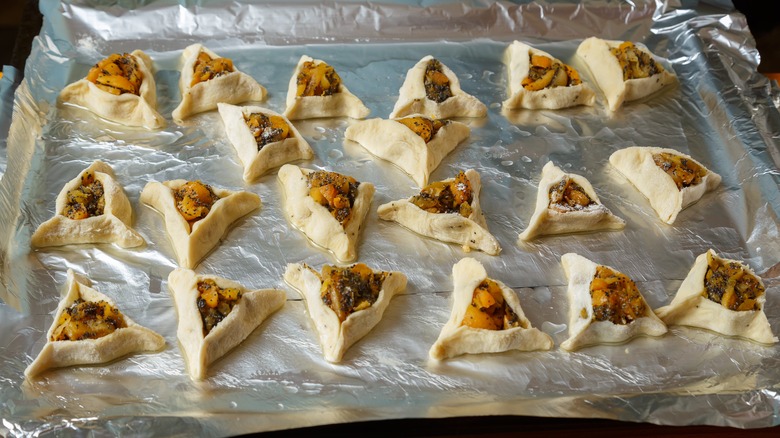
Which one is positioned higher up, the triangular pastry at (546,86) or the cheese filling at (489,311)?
the triangular pastry at (546,86)

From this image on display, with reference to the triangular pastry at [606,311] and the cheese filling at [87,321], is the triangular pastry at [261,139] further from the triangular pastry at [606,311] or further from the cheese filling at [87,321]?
the triangular pastry at [606,311]

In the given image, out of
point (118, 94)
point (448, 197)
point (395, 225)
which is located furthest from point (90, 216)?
point (448, 197)

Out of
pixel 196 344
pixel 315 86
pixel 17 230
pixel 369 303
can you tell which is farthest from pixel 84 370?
pixel 315 86

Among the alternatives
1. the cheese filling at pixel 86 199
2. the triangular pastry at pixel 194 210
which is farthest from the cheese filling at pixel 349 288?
the cheese filling at pixel 86 199

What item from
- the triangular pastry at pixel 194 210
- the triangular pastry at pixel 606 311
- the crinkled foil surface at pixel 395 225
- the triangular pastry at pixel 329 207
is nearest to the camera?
the crinkled foil surface at pixel 395 225

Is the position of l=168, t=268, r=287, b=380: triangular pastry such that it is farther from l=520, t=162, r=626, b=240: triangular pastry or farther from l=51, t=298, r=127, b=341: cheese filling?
l=520, t=162, r=626, b=240: triangular pastry

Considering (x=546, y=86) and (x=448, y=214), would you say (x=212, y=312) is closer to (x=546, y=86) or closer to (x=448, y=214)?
(x=448, y=214)

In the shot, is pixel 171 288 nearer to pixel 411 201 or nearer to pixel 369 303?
pixel 369 303

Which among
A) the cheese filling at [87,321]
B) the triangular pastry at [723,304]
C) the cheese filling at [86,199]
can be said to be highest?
the cheese filling at [86,199]
